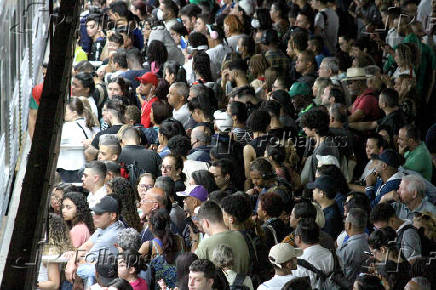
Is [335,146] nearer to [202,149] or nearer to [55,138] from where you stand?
[202,149]

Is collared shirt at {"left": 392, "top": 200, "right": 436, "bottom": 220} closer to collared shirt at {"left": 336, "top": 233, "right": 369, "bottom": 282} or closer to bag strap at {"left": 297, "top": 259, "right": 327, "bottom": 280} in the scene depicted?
collared shirt at {"left": 336, "top": 233, "right": 369, "bottom": 282}

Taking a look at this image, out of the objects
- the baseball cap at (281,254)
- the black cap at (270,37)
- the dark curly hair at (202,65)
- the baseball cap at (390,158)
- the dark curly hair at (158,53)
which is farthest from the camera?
the black cap at (270,37)

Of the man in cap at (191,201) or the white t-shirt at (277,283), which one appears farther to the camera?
the man in cap at (191,201)

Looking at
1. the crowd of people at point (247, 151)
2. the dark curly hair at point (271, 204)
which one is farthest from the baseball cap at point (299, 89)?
the dark curly hair at point (271, 204)

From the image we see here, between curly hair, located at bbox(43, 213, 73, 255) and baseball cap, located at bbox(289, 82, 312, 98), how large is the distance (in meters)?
5.15

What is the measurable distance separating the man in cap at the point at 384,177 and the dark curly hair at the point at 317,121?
714 millimetres

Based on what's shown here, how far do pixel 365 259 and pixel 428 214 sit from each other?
965 millimetres

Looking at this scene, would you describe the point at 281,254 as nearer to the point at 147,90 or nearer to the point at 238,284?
the point at 238,284

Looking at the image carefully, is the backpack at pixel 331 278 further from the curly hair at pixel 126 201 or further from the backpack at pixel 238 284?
the curly hair at pixel 126 201

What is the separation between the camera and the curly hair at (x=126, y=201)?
8.87 meters

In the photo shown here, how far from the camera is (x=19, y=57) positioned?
10.5 meters

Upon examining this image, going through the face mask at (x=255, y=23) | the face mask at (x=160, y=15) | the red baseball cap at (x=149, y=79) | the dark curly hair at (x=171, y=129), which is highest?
the face mask at (x=160, y=15)

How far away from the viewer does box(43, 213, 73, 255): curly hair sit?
25.6ft

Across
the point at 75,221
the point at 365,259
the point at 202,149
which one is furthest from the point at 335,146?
the point at 75,221
